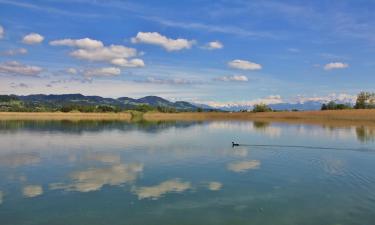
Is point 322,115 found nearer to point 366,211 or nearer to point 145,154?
point 145,154

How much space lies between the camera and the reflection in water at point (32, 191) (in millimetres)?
17836

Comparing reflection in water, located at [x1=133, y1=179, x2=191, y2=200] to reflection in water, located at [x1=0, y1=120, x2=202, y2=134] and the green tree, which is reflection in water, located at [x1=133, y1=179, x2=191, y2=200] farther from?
the green tree

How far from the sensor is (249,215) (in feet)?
49.8

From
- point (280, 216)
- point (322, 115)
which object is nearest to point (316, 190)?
point (280, 216)

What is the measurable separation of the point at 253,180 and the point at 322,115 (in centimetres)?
11467

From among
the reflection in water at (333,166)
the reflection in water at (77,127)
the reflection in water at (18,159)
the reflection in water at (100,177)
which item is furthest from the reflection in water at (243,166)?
the reflection in water at (77,127)

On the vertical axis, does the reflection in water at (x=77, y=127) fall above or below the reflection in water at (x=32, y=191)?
above

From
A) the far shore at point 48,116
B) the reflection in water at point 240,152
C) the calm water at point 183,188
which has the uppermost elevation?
the far shore at point 48,116

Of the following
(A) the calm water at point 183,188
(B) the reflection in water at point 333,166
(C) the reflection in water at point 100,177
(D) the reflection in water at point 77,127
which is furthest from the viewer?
(D) the reflection in water at point 77,127

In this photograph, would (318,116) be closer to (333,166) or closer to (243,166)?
(333,166)

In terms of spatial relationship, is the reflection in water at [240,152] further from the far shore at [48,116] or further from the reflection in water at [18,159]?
the far shore at [48,116]

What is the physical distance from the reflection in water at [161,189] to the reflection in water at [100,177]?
1.97 m

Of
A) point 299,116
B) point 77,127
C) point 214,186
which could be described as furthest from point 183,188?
point 299,116

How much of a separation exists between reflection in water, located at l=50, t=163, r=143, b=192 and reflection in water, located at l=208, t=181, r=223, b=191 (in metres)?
4.33
